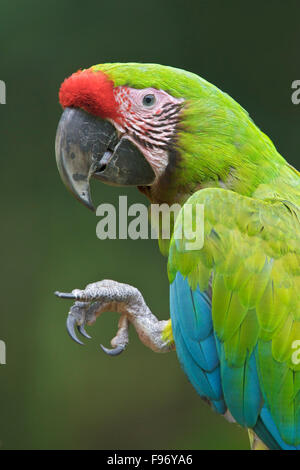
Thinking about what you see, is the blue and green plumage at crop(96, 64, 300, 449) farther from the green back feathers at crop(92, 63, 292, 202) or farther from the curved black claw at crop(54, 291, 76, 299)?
the curved black claw at crop(54, 291, 76, 299)

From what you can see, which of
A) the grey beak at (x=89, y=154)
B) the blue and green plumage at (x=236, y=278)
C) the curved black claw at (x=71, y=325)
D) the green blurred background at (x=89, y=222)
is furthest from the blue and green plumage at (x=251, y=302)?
the green blurred background at (x=89, y=222)

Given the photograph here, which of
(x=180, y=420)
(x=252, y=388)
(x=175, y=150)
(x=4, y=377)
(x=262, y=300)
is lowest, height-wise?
(x=180, y=420)

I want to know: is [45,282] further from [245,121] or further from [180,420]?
[245,121]

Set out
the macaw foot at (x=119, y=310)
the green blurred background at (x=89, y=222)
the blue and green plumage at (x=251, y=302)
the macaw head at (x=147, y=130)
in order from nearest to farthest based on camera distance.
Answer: the blue and green plumage at (x=251, y=302), the macaw head at (x=147, y=130), the macaw foot at (x=119, y=310), the green blurred background at (x=89, y=222)

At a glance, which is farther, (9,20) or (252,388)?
(9,20)

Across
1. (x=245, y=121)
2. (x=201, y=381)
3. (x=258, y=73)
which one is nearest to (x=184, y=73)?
(x=245, y=121)

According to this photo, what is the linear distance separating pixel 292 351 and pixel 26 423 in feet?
6.53

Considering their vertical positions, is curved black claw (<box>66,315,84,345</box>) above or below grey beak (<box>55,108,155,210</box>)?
below

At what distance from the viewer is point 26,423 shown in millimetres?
2699

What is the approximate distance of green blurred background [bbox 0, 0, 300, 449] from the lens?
2.58m

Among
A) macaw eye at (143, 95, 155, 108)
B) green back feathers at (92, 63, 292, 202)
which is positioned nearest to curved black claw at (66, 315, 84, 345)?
green back feathers at (92, 63, 292, 202)

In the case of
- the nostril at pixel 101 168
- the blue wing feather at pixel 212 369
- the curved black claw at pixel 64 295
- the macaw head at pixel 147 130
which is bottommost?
the blue wing feather at pixel 212 369

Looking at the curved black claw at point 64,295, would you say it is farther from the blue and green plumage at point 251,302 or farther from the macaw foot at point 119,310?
the blue and green plumage at point 251,302

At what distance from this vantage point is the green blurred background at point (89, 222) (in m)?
2.58
